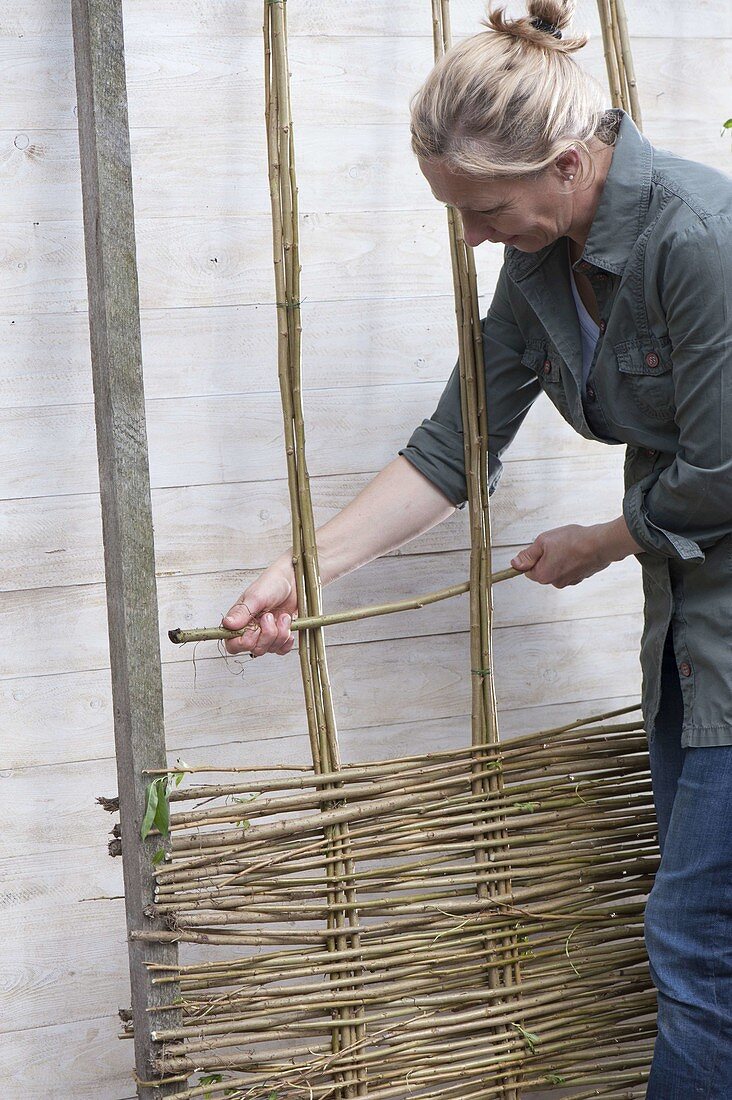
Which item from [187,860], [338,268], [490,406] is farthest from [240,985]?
[338,268]

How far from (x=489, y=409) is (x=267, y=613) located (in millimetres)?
392

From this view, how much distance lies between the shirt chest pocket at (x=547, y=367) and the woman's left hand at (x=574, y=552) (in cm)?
14

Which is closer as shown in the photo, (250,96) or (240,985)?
(240,985)

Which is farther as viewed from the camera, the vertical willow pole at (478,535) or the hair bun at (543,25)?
the vertical willow pole at (478,535)

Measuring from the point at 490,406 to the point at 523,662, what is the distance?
1.28 feet

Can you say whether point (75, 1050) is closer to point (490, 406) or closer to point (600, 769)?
point (600, 769)

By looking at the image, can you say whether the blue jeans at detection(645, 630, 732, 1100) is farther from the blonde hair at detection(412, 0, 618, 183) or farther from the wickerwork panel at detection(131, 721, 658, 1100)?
the blonde hair at detection(412, 0, 618, 183)

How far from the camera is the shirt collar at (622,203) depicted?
1.07m

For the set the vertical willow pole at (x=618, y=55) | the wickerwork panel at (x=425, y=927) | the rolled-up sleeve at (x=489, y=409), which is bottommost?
the wickerwork panel at (x=425, y=927)

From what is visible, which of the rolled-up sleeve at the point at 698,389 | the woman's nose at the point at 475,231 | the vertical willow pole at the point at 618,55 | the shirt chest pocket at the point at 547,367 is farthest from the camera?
the vertical willow pole at the point at 618,55

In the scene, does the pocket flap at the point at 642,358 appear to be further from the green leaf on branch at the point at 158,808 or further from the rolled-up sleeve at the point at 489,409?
the green leaf on branch at the point at 158,808

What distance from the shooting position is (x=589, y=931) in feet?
4.45

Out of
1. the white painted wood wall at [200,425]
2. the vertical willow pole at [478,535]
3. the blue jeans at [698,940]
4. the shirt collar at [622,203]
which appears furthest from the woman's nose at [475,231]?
the blue jeans at [698,940]

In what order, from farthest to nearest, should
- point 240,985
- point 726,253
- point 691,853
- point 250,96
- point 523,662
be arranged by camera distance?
point 523,662, point 250,96, point 240,985, point 691,853, point 726,253
